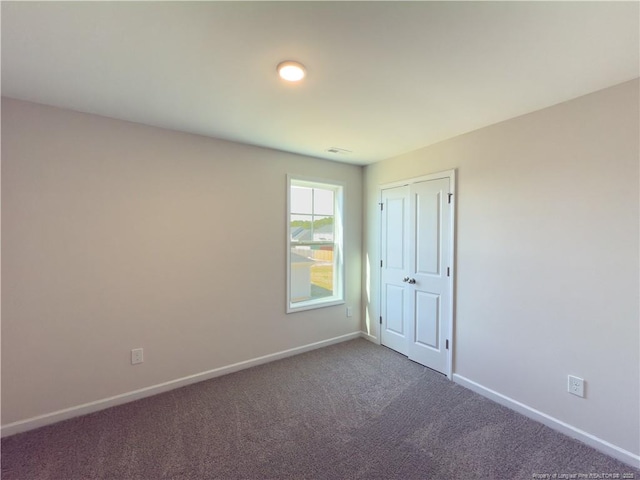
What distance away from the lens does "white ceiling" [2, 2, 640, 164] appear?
125 centimetres

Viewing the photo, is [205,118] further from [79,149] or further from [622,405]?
[622,405]

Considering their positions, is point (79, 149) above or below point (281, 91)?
below

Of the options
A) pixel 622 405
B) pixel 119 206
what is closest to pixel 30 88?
pixel 119 206

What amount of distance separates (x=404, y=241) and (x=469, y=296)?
36.7 inches

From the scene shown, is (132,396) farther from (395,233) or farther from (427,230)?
(427,230)

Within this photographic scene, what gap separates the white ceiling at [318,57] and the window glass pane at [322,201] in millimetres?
1346

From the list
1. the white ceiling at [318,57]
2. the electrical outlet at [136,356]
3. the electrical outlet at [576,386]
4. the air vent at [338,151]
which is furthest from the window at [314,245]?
the electrical outlet at [576,386]

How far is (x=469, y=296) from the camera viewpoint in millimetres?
2682

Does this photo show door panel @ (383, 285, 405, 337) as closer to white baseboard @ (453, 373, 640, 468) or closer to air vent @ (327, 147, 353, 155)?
white baseboard @ (453, 373, 640, 468)

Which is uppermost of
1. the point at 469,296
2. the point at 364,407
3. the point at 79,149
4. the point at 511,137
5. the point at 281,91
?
the point at 281,91

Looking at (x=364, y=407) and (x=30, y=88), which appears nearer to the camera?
(x=30, y=88)

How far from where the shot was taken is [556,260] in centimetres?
210

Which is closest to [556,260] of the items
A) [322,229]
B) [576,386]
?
[576,386]

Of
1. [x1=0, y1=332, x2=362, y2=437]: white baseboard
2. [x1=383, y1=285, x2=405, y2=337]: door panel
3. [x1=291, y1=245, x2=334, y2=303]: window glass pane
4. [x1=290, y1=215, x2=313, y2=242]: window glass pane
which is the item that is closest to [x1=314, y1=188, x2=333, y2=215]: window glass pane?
[x1=290, y1=215, x2=313, y2=242]: window glass pane
